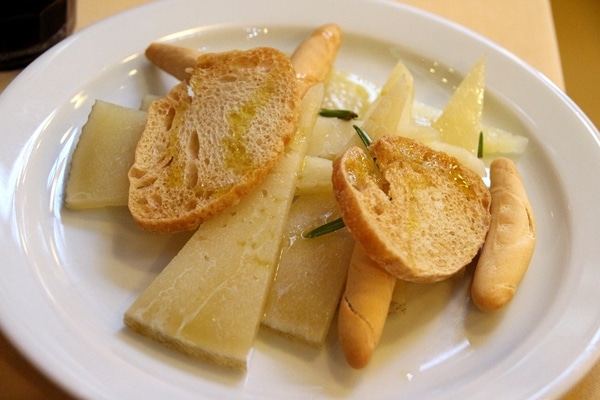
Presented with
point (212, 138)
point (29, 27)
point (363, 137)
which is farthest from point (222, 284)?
point (29, 27)

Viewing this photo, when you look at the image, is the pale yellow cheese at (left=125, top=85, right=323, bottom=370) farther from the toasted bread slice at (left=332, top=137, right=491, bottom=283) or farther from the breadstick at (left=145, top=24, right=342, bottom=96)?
the breadstick at (left=145, top=24, right=342, bottom=96)

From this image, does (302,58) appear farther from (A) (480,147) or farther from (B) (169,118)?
(A) (480,147)

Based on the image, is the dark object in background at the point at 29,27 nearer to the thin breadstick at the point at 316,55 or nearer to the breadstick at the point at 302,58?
the breadstick at the point at 302,58

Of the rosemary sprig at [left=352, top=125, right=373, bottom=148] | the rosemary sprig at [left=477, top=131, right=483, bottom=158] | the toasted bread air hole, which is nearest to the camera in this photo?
the rosemary sprig at [left=352, top=125, right=373, bottom=148]

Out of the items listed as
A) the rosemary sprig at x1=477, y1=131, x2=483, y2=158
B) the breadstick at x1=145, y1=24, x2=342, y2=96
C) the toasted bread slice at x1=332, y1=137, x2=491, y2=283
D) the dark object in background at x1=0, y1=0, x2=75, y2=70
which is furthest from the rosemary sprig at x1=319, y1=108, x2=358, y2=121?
the dark object in background at x1=0, y1=0, x2=75, y2=70

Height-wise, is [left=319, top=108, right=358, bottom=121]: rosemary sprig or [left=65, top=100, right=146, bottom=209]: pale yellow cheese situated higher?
[left=319, top=108, right=358, bottom=121]: rosemary sprig
